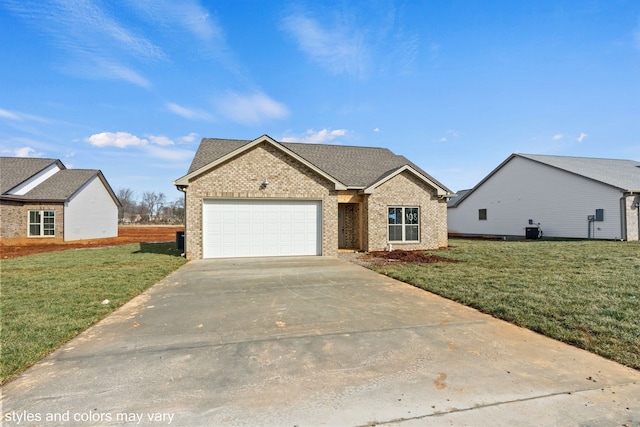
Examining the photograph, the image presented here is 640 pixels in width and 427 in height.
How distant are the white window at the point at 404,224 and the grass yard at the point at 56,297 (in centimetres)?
940

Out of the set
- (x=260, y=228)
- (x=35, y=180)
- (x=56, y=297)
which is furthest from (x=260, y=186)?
(x=35, y=180)

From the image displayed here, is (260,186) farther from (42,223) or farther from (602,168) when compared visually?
(602,168)

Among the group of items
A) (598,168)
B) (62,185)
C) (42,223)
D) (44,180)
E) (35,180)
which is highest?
(598,168)

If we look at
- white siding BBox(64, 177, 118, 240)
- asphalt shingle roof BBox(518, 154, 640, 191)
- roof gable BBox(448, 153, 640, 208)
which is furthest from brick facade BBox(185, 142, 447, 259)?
white siding BBox(64, 177, 118, 240)

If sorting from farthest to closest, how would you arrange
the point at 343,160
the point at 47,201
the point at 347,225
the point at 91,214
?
1. the point at 91,214
2. the point at 47,201
3. the point at 343,160
4. the point at 347,225

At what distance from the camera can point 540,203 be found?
2325 cm

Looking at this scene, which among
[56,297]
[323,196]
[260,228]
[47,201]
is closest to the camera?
[56,297]

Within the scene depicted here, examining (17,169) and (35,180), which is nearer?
(35,180)

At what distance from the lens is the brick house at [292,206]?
1249 centimetres

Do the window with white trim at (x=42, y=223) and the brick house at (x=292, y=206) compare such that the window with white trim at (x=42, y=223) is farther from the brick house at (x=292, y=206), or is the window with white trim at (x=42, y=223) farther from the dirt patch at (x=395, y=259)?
the dirt patch at (x=395, y=259)

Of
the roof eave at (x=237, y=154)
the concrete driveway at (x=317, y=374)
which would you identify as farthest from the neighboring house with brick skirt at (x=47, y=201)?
the concrete driveway at (x=317, y=374)

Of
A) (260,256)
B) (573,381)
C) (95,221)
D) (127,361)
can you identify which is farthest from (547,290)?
(95,221)

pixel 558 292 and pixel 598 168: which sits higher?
pixel 598 168

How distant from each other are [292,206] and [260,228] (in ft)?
5.37
